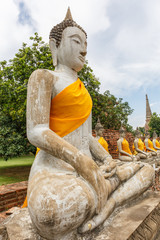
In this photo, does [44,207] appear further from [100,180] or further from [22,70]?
[22,70]

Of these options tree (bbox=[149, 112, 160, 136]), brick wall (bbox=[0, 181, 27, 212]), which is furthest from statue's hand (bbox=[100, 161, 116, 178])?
tree (bbox=[149, 112, 160, 136])

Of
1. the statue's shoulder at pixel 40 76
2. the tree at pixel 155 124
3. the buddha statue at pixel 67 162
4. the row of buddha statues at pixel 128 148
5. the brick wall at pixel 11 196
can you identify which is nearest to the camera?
the buddha statue at pixel 67 162

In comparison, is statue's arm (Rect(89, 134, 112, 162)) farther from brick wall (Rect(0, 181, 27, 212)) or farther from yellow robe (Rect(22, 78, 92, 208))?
brick wall (Rect(0, 181, 27, 212))

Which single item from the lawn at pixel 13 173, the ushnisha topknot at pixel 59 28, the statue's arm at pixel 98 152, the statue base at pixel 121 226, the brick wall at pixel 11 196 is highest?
the ushnisha topknot at pixel 59 28

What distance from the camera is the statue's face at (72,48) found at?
2016 mm

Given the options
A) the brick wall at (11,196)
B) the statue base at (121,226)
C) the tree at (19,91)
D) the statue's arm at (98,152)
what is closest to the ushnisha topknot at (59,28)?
the statue's arm at (98,152)

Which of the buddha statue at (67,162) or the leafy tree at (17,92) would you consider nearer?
the buddha statue at (67,162)

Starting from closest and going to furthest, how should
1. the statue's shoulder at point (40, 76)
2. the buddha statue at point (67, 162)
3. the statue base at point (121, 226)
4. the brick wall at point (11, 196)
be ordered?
the buddha statue at point (67, 162) → the statue base at point (121, 226) → the statue's shoulder at point (40, 76) → the brick wall at point (11, 196)

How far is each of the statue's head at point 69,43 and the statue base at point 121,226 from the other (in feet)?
5.09

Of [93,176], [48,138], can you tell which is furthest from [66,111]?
[93,176]

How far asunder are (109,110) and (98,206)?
9.70m

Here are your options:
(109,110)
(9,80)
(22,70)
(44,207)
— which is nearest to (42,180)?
(44,207)

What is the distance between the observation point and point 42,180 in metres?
1.44

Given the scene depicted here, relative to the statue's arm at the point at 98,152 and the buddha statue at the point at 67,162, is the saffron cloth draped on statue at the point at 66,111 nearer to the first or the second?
the buddha statue at the point at 67,162
